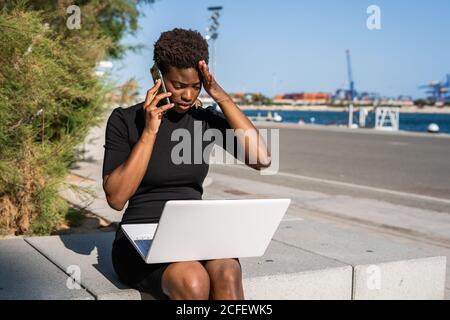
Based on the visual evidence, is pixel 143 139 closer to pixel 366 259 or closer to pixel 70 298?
pixel 70 298

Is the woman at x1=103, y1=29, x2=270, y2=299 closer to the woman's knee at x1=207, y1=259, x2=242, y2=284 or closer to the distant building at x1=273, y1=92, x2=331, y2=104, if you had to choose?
the woman's knee at x1=207, y1=259, x2=242, y2=284

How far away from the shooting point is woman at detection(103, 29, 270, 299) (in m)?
2.76

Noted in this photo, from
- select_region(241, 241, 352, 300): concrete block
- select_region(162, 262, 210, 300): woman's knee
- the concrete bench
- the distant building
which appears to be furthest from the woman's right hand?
the distant building

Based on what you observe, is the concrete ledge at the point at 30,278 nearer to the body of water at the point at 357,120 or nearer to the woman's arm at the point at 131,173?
the woman's arm at the point at 131,173

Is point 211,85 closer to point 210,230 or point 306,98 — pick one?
point 210,230

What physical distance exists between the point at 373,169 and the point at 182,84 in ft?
34.0

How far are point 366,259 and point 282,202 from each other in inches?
57.6

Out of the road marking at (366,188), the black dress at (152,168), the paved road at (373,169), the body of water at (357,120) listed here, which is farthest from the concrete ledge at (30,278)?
the body of water at (357,120)

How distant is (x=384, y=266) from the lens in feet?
12.7

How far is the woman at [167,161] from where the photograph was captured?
2764mm

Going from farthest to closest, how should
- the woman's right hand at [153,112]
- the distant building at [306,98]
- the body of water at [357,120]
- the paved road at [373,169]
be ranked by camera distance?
the distant building at [306,98] < the body of water at [357,120] < the paved road at [373,169] < the woman's right hand at [153,112]

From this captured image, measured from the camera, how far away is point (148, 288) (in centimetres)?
295

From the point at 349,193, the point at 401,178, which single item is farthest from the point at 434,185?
the point at 349,193

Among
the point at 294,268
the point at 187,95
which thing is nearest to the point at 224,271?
the point at 187,95
